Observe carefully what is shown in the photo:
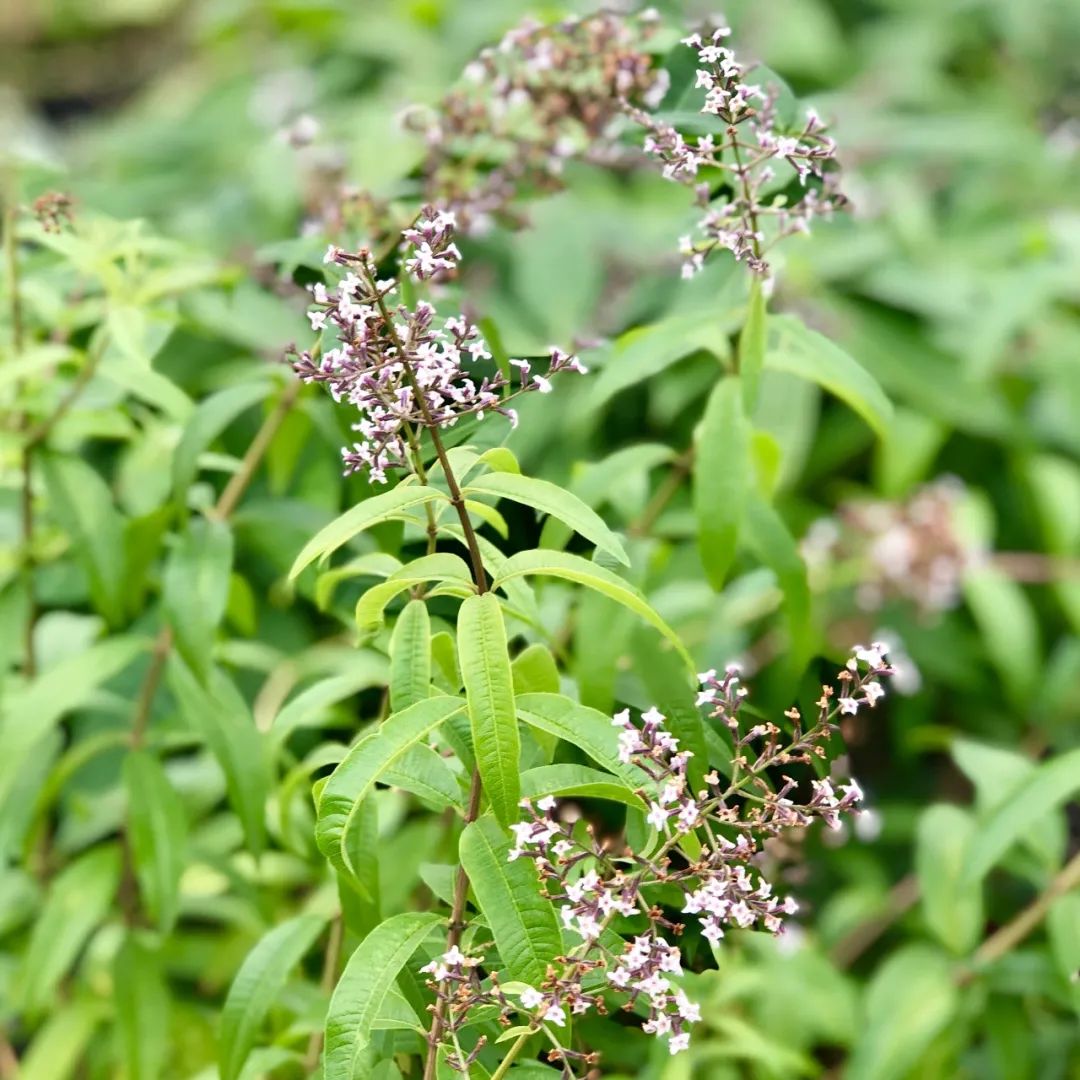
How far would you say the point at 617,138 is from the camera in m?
1.80

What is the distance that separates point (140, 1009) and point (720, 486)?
97 centimetres

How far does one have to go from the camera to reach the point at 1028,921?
1.72 m

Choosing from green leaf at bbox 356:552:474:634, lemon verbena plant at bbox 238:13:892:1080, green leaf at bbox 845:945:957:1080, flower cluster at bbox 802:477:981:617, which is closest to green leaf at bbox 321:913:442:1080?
lemon verbena plant at bbox 238:13:892:1080

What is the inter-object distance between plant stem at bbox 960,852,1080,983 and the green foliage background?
1cm

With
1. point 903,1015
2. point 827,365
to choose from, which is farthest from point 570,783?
point 903,1015

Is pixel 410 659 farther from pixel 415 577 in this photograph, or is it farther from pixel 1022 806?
pixel 1022 806

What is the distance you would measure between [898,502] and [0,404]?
68.9 inches

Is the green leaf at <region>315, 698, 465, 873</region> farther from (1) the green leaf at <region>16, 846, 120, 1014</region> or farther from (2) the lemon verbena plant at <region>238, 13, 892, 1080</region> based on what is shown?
(1) the green leaf at <region>16, 846, 120, 1014</region>

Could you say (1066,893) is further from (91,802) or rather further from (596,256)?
(596,256)

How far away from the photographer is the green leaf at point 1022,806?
1504 millimetres

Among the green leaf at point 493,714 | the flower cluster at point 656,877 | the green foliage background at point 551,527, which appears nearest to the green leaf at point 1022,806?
the green foliage background at point 551,527

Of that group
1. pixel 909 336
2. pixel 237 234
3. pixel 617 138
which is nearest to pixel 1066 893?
pixel 617 138

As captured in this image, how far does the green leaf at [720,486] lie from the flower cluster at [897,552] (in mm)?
1234

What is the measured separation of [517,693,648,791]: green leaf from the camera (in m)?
1.06
